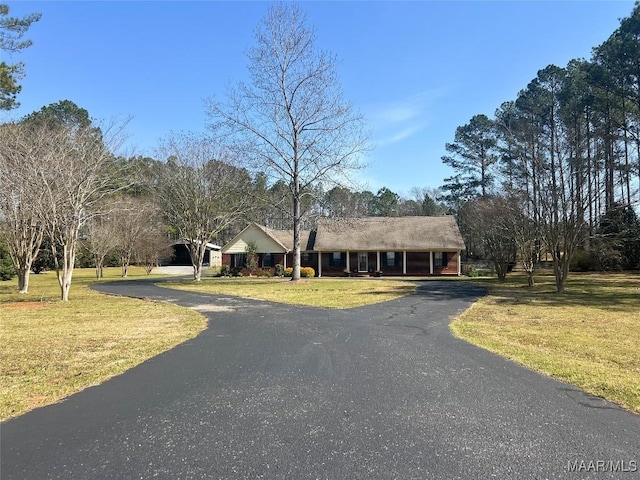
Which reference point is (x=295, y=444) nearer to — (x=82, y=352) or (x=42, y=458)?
(x=42, y=458)

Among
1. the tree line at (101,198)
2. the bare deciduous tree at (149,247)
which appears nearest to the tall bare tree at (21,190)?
the tree line at (101,198)

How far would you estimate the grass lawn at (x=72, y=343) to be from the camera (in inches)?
213

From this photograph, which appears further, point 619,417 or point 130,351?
point 130,351

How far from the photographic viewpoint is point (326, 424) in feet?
13.6

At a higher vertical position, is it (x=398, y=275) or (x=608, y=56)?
(x=608, y=56)

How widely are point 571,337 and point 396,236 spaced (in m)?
29.7

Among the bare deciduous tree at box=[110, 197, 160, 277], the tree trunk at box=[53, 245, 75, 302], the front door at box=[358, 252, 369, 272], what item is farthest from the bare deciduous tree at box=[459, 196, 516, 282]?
the bare deciduous tree at box=[110, 197, 160, 277]

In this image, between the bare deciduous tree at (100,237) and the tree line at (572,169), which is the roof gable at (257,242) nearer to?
the bare deciduous tree at (100,237)

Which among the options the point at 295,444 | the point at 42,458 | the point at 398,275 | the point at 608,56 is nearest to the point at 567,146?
the point at 608,56

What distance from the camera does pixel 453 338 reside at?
8.70m

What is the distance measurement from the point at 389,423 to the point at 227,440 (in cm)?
147

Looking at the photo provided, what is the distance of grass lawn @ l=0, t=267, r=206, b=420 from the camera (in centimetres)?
542

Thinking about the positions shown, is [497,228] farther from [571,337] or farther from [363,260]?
[571,337]

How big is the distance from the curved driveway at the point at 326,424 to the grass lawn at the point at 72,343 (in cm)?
48
